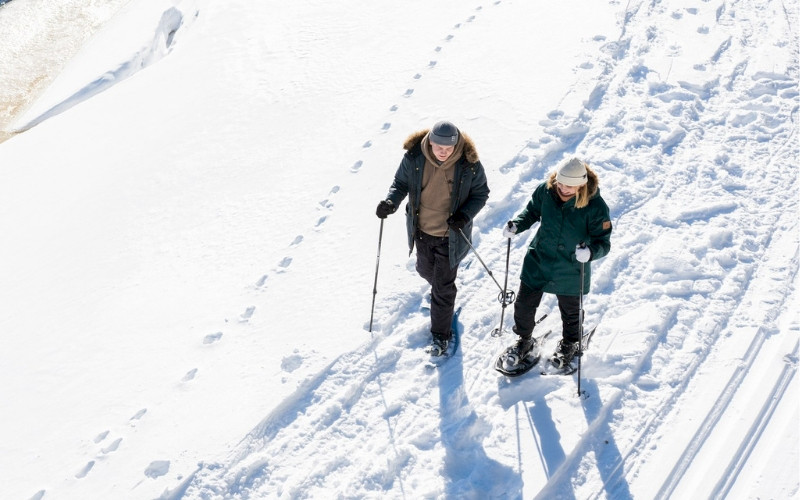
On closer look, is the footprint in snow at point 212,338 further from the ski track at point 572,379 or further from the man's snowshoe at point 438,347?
the man's snowshoe at point 438,347

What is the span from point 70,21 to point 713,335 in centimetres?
1947

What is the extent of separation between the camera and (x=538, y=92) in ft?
29.2

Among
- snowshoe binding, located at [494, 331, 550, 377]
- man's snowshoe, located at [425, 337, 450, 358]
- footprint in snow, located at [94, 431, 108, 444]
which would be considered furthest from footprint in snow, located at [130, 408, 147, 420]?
snowshoe binding, located at [494, 331, 550, 377]

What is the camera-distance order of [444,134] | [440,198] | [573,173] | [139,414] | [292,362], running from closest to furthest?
[573,173], [444,134], [440,198], [139,414], [292,362]

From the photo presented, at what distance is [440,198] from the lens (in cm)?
504

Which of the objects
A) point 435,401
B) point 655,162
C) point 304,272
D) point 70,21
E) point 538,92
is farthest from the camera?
point 70,21

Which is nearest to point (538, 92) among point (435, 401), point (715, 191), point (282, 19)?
point (715, 191)

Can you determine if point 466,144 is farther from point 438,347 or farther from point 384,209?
point 438,347

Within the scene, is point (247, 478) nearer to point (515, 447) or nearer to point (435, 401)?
point (435, 401)

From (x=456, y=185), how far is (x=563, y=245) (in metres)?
0.87

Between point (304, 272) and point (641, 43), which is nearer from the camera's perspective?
point (304, 272)

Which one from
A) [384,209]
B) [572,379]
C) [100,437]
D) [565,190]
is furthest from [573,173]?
[100,437]

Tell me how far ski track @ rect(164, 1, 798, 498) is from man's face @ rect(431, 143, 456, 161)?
1698 millimetres

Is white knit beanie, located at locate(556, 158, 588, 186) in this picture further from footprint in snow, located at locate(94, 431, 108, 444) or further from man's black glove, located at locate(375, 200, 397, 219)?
footprint in snow, located at locate(94, 431, 108, 444)
